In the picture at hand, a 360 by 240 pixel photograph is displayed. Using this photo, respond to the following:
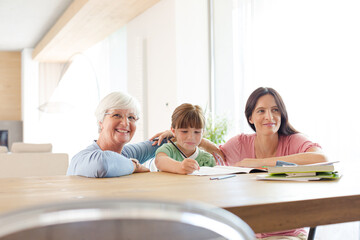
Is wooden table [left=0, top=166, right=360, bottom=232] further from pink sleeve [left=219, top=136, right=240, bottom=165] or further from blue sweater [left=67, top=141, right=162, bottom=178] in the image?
pink sleeve [left=219, top=136, right=240, bottom=165]

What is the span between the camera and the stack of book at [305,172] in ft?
4.81

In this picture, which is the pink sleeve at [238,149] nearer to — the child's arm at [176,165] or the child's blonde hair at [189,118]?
the child's blonde hair at [189,118]

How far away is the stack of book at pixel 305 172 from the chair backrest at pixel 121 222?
1122 mm

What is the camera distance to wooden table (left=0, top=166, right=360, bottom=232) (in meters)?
0.93

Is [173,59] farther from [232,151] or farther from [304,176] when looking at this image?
[304,176]

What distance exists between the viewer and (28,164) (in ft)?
10.2

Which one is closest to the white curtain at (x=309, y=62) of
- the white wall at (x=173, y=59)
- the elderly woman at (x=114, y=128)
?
the white wall at (x=173, y=59)

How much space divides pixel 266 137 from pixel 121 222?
2.05 meters

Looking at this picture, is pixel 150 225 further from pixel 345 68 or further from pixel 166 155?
pixel 345 68

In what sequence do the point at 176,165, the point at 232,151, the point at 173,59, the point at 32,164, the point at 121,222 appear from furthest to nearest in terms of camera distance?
the point at 173,59 → the point at 32,164 → the point at 232,151 → the point at 176,165 → the point at 121,222

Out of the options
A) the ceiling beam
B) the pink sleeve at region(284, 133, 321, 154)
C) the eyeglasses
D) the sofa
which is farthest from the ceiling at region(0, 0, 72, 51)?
the pink sleeve at region(284, 133, 321, 154)

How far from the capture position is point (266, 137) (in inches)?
92.5

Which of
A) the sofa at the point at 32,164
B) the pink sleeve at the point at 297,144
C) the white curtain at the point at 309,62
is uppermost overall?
the white curtain at the point at 309,62

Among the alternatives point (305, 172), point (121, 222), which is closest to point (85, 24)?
point (305, 172)
